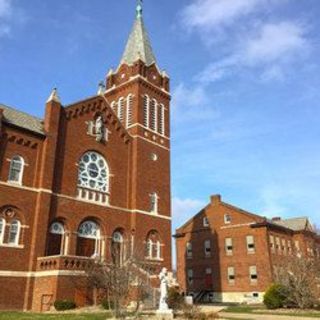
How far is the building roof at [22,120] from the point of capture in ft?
99.2

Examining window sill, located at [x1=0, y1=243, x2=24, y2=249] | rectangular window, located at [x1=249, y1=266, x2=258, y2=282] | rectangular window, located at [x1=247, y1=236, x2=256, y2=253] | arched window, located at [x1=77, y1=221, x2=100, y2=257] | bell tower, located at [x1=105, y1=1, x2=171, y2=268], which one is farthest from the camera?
rectangular window, located at [x1=247, y1=236, x2=256, y2=253]

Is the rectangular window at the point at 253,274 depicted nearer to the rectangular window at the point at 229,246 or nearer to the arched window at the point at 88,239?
the rectangular window at the point at 229,246

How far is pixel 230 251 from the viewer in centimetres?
5212

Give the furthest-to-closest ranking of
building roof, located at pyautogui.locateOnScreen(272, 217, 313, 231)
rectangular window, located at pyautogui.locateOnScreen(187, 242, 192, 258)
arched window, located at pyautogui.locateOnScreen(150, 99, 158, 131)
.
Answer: building roof, located at pyautogui.locateOnScreen(272, 217, 313, 231), rectangular window, located at pyautogui.locateOnScreen(187, 242, 192, 258), arched window, located at pyautogui.locateOnScreen(150, 99, 158, 131)

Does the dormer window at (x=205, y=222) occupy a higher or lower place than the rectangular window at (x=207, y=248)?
higher

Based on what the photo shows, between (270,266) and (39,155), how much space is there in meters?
30.5

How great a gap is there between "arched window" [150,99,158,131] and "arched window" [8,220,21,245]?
16.9m

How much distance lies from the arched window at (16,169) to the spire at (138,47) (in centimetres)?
1737

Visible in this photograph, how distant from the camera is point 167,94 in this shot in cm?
4412

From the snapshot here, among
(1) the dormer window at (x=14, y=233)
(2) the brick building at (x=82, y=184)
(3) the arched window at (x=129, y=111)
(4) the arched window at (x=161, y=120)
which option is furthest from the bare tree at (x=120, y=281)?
(4) the arched window at (x=161, y=120)

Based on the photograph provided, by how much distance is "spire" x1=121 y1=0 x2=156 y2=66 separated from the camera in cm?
4338

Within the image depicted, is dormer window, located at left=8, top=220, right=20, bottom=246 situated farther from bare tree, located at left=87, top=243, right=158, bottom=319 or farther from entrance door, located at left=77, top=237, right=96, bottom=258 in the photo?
bare tree, located at left=87, top=243, right=158, bottom=319

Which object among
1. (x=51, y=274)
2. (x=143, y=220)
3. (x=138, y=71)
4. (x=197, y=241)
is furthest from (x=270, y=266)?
(x=51, y=274)

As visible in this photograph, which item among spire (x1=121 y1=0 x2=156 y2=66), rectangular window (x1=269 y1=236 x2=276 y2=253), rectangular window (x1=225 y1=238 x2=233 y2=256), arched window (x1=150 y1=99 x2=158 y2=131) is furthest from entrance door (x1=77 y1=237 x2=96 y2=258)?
rectangular window (x1=269 y1=236 x2=276 y2=253)
